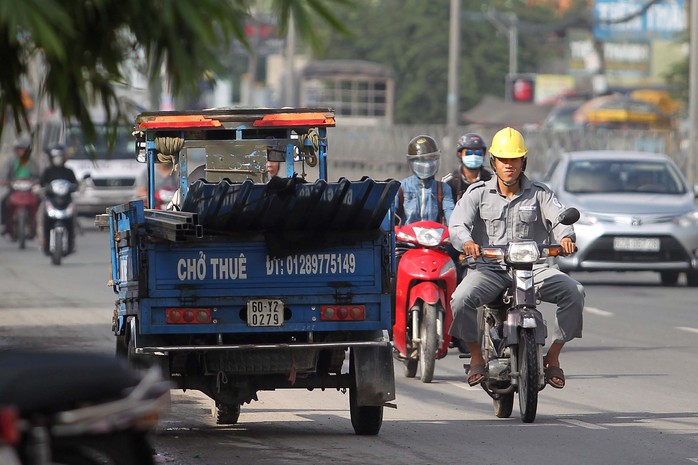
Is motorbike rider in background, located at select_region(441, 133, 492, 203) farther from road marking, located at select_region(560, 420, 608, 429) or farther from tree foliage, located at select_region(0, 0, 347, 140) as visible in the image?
tree foliage, located at select_region(0, 0, 347, 140)

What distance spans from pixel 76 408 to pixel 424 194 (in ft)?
26.7

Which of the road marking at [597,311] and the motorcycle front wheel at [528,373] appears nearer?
the motorcycle front wheel at [528,373]

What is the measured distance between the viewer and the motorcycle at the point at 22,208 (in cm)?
2919

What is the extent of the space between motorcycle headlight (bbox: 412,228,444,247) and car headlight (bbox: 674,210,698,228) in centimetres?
983

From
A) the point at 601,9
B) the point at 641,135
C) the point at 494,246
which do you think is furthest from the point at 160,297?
the point at 601,9

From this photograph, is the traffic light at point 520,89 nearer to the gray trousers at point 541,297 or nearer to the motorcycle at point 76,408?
the gray trousers at point 541,297

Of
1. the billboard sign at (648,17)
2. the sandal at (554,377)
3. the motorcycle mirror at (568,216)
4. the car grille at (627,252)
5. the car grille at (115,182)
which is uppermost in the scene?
the billboard sign at (648,17)

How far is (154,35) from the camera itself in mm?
5402

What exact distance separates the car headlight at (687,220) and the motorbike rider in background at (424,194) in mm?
9190

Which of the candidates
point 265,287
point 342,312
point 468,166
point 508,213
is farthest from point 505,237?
point 468,166

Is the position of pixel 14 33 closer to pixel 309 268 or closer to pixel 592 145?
pixel 309 268

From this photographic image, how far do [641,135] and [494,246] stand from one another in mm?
27670

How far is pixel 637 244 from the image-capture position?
21688mm

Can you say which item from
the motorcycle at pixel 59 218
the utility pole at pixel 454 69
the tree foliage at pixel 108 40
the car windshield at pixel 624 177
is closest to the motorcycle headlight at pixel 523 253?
the tree foliage at pixel 108 40
